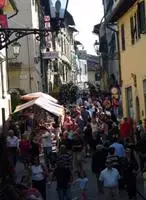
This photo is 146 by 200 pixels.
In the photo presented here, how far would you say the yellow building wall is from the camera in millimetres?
27125

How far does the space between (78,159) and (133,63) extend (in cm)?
1005

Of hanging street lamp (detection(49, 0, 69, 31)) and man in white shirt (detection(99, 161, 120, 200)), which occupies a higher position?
hanging street lamp (detection(49, 0, 69, 31))

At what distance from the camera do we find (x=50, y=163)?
23109mm

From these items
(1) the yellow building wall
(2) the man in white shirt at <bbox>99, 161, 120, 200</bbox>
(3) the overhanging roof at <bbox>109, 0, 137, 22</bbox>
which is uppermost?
(3) the overhanging roof at <bbox>109, 0, 137, 22</bbox>

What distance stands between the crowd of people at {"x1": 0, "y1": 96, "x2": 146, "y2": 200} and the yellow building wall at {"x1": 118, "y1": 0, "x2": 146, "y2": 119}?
1531 millimetres

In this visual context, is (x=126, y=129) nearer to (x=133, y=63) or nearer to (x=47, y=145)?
(x=133, y=63)

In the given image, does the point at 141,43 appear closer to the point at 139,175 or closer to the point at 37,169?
the point at 139,175

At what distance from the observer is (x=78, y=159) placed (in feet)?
A: 66.3

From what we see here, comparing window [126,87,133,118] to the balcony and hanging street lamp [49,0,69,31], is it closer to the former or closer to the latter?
the balcony

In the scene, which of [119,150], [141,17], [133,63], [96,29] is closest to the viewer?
[119,150]

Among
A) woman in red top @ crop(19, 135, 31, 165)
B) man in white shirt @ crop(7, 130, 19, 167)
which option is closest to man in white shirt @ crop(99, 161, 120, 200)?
woman in red top @ crop(19, 135, 31, 165)

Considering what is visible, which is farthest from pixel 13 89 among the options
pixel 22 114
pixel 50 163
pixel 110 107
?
pixel 50 163

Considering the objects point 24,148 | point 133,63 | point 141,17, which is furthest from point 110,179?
point 133,63

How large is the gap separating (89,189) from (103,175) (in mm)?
3539
